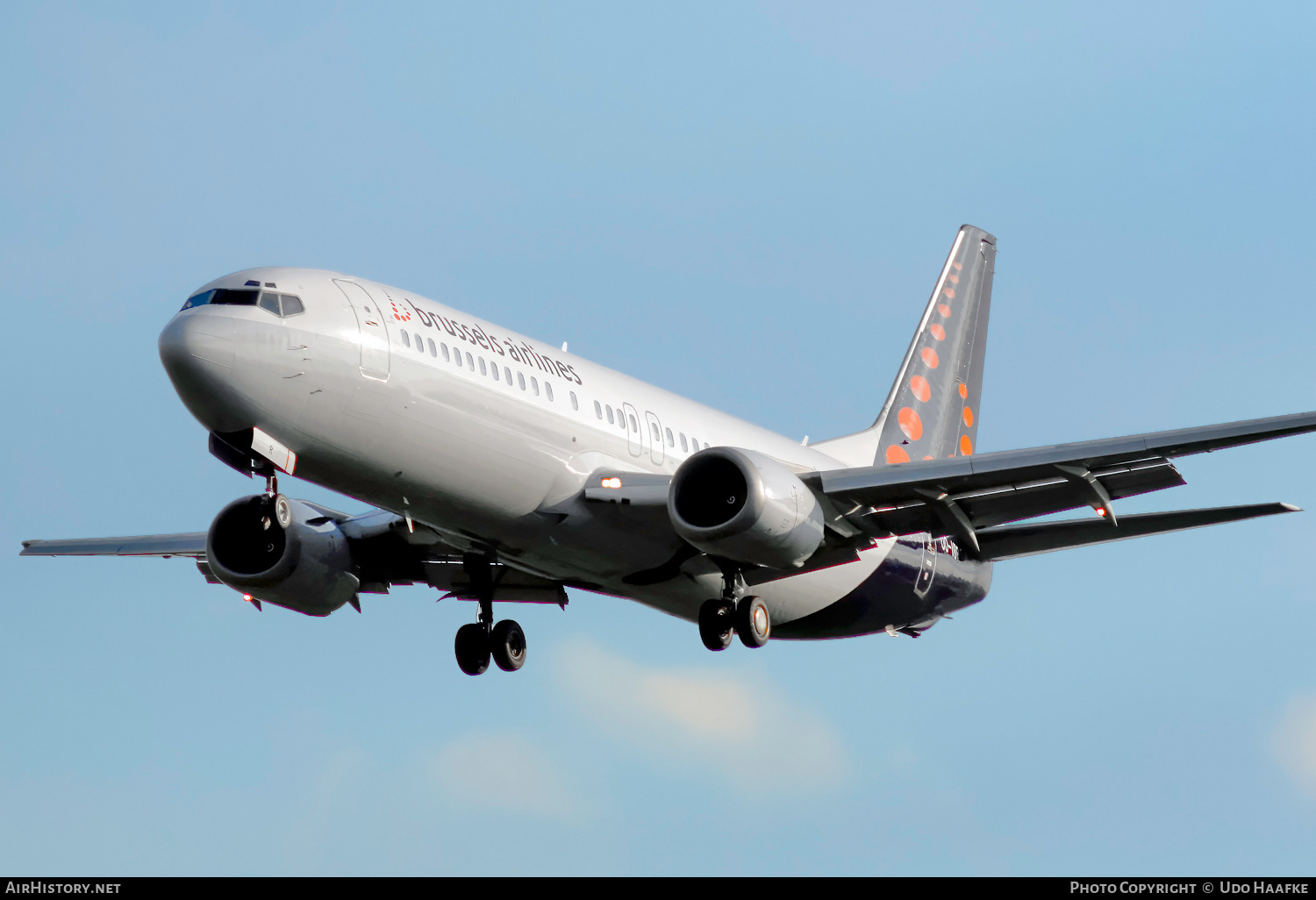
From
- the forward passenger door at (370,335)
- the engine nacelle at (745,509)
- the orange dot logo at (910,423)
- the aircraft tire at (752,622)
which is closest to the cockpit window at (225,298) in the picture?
the forward passenger door at (370,335)

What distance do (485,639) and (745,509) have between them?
7.32 metres

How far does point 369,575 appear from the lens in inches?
1145

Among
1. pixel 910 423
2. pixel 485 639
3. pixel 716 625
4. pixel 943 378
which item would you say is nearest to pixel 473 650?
pixel 485 639

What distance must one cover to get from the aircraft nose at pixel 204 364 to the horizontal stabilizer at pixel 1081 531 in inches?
566

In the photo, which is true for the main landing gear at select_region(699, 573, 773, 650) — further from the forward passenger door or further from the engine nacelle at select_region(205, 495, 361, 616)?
the forward passenger door

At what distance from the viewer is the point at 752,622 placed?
2577cm

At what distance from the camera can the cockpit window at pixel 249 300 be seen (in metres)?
21.0

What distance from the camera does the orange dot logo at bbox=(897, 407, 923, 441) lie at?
35469 mm

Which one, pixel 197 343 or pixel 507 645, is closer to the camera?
pixel 197 343

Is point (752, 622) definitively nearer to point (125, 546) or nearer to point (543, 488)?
point (543, 488)

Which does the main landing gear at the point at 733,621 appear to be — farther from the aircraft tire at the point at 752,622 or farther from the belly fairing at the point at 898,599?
the belly fairing at the point at 898,599
